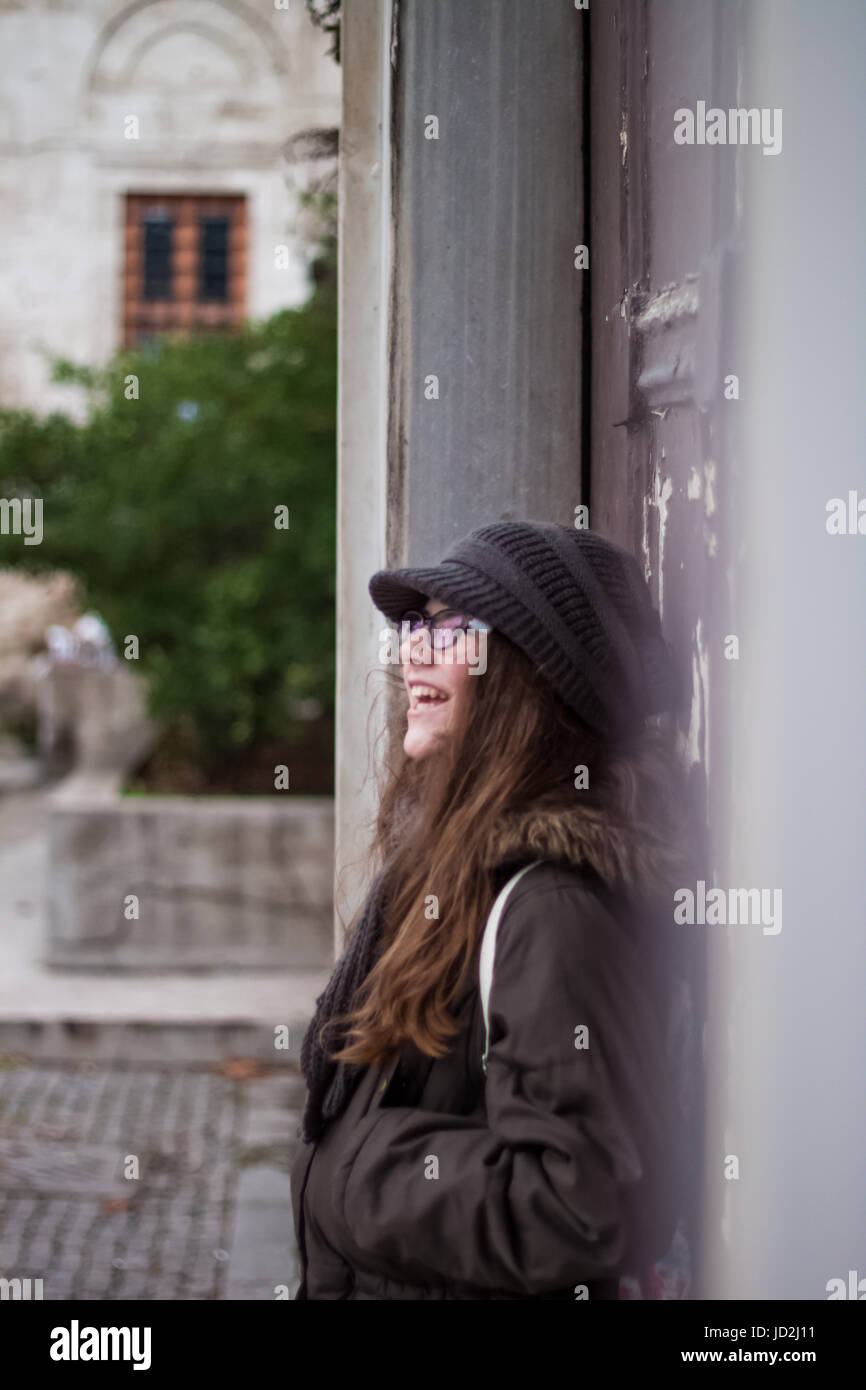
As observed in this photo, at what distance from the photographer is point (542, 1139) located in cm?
149

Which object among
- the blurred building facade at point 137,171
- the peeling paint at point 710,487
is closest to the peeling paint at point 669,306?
the peeling paint at point 710,487

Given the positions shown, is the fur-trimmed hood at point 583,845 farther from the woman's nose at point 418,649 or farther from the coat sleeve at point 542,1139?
the woman's nose at point 418,649

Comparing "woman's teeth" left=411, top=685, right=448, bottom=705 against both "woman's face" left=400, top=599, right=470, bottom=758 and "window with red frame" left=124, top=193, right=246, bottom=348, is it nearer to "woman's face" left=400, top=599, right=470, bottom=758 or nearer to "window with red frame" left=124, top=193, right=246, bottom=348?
"woman's face" left=400, top=599, right=470, bottom=758

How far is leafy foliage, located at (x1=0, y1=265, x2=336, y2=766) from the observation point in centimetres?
775

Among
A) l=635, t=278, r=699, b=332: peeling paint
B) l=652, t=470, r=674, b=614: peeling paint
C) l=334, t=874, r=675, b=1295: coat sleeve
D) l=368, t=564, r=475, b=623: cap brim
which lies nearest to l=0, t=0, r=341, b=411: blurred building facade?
l=635, t=278, r=699, b=332: peeling paint

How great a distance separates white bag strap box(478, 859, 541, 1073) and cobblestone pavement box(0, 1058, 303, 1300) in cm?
255

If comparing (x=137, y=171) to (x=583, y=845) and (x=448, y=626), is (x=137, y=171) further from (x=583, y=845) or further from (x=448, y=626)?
(x=583, y=845)

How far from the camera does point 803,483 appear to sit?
1.70 meters

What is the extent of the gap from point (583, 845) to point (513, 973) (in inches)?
6.3

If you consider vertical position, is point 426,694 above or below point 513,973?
above

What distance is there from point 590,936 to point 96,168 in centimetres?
1765

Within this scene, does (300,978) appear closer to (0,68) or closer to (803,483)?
(803,483)

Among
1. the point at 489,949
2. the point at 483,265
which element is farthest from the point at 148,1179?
the point at 489,949
